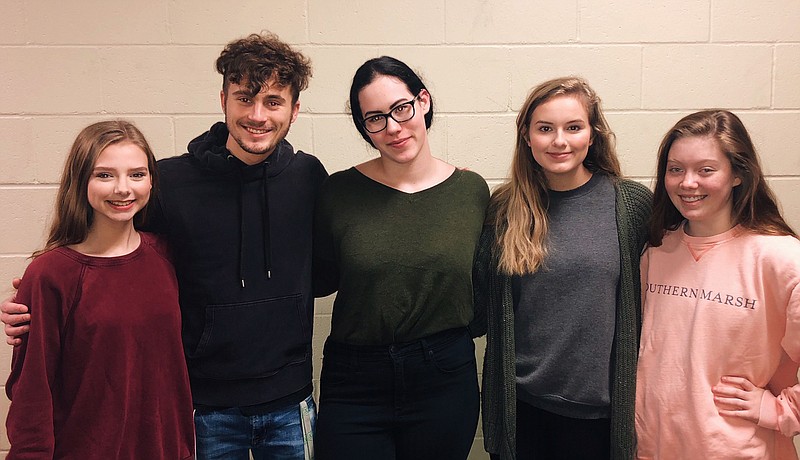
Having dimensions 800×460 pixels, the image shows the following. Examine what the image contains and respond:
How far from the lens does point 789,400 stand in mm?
1504

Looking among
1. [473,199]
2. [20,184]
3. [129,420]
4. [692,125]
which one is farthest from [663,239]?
[20,184]

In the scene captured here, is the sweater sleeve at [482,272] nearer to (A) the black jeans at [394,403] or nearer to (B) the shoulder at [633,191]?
(A) the black jeans at [394,403]

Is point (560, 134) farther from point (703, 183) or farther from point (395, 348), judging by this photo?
point (395, 348)

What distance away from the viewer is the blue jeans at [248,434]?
1.58 m

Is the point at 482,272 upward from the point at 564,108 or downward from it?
downward

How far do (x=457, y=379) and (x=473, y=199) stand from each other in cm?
50

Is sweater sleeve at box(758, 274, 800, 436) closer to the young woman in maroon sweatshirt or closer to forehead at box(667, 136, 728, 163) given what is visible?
forehead at box(667, 136, 728, 163)

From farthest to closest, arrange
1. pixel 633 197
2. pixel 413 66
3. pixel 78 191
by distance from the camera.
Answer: pixel 413 66, pixel 633 197, pixel 78 191

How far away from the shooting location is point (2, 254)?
84.7 inches

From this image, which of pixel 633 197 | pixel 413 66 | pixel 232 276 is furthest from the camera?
pixel 413 66

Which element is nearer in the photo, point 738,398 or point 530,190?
point 738,398

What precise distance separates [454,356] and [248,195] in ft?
2.30

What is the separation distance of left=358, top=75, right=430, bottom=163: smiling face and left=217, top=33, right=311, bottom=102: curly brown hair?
0.20 meters

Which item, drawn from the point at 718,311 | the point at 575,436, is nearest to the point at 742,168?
the point at 718,311
